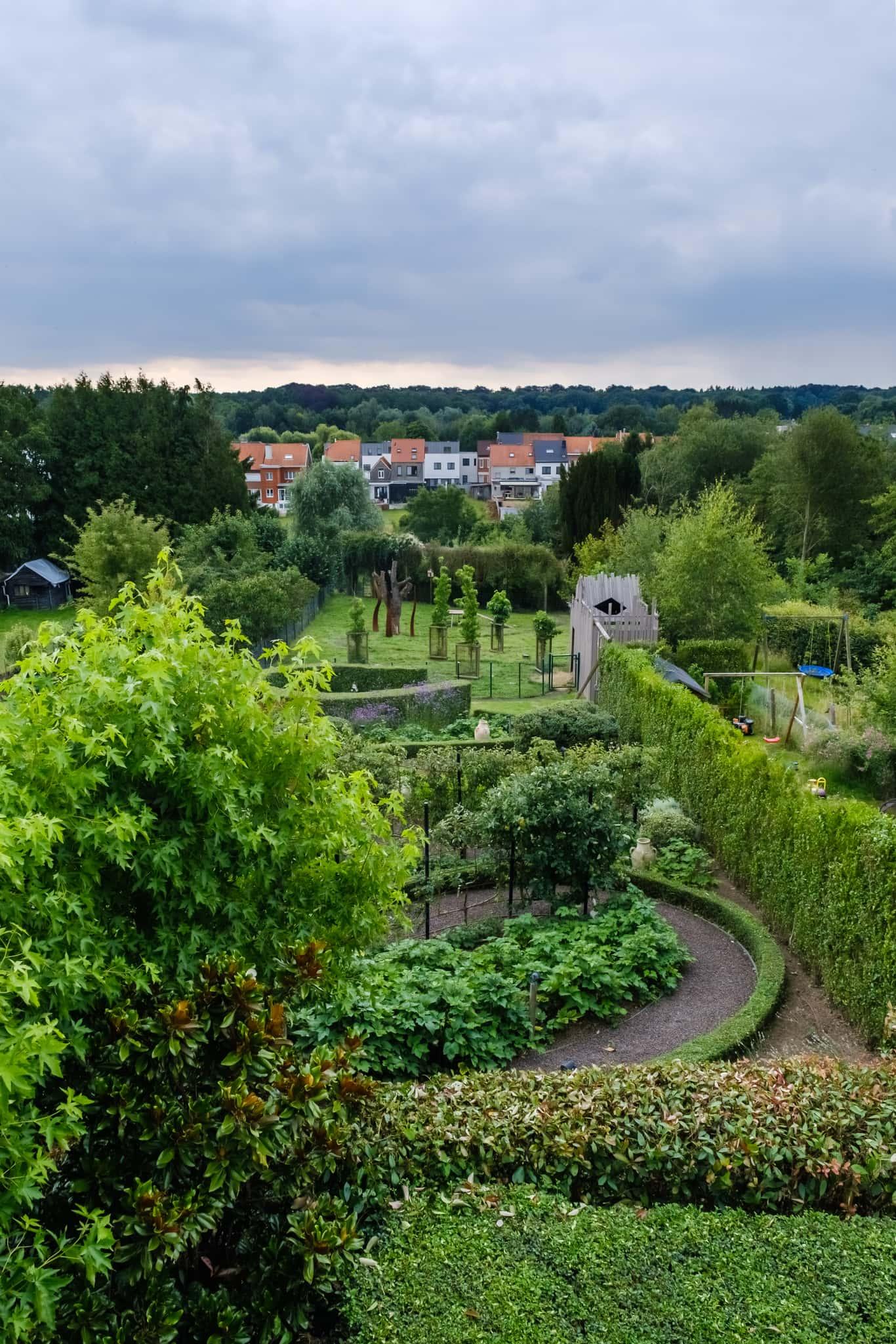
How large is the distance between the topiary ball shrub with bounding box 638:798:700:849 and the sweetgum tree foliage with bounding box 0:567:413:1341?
9.43 meters

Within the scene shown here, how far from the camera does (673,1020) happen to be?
9.46 metres

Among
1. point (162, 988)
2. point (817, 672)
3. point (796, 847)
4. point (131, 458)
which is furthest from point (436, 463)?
point (162, 988)

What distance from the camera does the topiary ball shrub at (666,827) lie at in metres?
14.1

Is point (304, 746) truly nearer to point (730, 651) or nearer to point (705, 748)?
point (705, 748)

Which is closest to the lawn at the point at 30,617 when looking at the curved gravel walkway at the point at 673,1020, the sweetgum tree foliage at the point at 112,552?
the sweetgum tree foliage at the point at 112,552

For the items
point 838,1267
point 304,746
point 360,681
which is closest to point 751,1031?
point 838,1267

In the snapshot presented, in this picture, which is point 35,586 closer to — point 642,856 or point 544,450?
point 642,856

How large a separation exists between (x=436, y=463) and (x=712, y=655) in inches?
3158

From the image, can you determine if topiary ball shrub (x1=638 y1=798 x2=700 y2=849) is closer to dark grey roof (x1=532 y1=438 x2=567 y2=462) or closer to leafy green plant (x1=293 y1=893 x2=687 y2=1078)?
leafy green plant (x1=293 y1=893 x2=687 y2=1078)

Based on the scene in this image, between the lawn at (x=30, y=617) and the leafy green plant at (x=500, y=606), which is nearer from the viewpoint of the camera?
the leafy green plant at (x=500, y=606)

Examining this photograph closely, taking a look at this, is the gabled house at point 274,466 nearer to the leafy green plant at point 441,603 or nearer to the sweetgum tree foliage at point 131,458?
the sweetgum tree foliage at point 131,458

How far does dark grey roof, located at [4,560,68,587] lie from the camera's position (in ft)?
134

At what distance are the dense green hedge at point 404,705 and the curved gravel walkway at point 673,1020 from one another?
34.7 ft

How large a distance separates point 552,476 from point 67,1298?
9296cm
